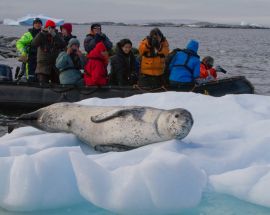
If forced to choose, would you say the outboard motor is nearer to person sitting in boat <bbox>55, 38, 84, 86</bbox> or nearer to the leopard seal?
person sitting in boat <bbox>55, 38, 84, 86</bbox>

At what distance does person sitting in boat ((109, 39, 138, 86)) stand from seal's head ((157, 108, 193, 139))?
10.9ft

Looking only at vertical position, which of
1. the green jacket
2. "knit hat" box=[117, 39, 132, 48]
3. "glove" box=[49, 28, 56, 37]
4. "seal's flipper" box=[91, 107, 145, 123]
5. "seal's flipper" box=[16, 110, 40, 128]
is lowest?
"seal's flipper" box=[16, 110, 40, 128]

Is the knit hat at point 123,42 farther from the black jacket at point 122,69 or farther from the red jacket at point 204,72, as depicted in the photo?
the red jacket at point 204,72

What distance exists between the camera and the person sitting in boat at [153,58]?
7674mm

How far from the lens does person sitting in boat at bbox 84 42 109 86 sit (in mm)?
8148

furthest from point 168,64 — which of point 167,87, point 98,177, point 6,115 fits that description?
point 98,177

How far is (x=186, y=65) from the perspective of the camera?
7.86 m

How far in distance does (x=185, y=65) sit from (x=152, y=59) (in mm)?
482

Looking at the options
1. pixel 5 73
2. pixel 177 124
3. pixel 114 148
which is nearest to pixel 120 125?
pixel 114 148

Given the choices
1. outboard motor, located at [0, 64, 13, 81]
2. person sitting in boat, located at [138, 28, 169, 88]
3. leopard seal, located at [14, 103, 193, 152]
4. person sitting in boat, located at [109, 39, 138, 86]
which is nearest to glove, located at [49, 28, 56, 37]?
person sitting in boat, located at [109, 39, 138, 86]

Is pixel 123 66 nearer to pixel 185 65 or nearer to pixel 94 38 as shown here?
pixel 94 38

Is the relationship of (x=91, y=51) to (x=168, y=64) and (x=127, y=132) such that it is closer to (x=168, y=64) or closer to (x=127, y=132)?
(x=168, y=64)

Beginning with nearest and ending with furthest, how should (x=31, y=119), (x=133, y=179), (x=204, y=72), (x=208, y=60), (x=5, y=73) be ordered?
(x=133, y=179) → (x=31, y=119) → (x=204, y=72) → (x=208, y=60) → (x=5, y=73)

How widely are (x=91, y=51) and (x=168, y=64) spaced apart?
120 cm
